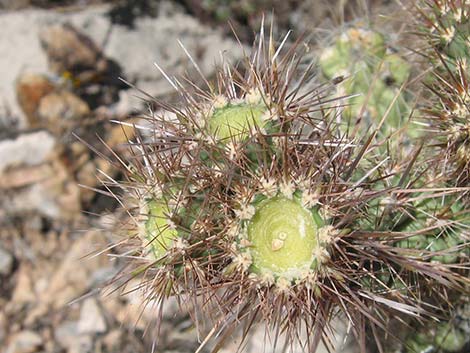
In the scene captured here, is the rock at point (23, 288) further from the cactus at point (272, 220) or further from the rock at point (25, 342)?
the cactus at point (272, 220)

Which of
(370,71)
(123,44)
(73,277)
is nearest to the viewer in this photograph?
(370,71)

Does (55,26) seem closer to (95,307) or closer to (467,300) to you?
(95,307)

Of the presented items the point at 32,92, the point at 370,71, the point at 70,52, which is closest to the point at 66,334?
the point at 32,92

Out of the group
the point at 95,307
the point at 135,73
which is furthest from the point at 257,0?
the point at 95,307

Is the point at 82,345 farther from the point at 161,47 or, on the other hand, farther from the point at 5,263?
the point at 161,47

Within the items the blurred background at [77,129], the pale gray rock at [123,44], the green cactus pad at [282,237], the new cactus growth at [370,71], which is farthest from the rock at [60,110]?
the green cactus pad at [282,237]
